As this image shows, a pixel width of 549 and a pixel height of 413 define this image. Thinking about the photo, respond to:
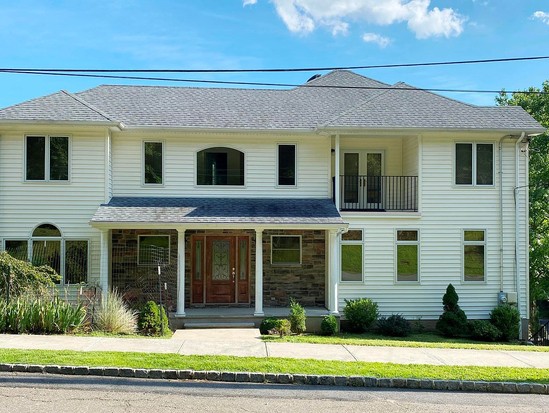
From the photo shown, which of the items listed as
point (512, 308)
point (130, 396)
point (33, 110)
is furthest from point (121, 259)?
point (512, 308)

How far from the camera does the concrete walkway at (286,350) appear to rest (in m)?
10.5

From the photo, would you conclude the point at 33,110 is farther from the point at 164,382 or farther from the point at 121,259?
the point at 164,382

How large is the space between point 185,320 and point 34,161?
6.66m

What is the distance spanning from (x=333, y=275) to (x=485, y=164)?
245 inches

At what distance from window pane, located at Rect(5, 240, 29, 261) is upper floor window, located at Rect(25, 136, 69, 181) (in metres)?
1.94

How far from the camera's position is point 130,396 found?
7598mm

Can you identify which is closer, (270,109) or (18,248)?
(18,248)

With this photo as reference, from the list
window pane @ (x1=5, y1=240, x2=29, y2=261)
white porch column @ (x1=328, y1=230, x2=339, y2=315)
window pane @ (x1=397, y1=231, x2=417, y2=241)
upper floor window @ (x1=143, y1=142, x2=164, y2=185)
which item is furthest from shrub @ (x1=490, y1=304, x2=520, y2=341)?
window pane @ (x1=5, y1=240, x2=29, y2=261)

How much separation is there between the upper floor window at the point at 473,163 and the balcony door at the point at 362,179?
8.57 ft

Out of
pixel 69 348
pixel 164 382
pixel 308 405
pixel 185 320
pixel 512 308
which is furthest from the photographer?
pixel 512 308

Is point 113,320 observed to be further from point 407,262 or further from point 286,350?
point 407,262

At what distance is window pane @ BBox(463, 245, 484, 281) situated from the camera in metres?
17.0

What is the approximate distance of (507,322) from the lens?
52.4 feet

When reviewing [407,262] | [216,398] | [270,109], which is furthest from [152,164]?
[216,398]
